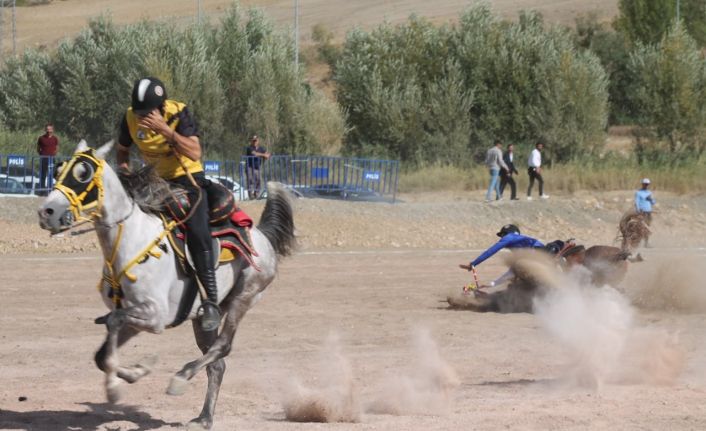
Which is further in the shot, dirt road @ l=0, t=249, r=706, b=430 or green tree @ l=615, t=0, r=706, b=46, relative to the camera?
green tree @ l=615, t=0, r=706, b=46

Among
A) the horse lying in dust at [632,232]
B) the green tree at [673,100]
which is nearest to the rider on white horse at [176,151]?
the horse lying in dust at [632,232]

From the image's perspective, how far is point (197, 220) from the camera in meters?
8.39

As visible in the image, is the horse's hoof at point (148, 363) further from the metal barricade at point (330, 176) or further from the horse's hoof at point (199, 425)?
the metal barricade at point (330, 176)

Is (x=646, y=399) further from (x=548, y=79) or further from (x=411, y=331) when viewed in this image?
(x=548, y=79)

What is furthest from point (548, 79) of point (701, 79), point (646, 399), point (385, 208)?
point (646, 399)

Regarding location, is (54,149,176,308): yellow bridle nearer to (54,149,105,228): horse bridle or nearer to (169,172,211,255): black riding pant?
(54,149,105,228): horse bridle

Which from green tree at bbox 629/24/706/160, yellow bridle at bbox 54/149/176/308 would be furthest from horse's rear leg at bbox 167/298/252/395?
green tree at bbox 629/24/706/160

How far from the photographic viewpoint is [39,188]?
90.9 feet

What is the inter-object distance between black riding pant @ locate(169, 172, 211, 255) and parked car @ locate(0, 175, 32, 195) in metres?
20.2

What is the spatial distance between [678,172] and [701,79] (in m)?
7.55

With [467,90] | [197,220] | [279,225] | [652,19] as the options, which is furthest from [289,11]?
[197,220]

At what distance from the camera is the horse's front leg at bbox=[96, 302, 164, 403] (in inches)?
305

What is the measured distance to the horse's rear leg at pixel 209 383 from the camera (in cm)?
834

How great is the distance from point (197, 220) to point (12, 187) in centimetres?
2080
